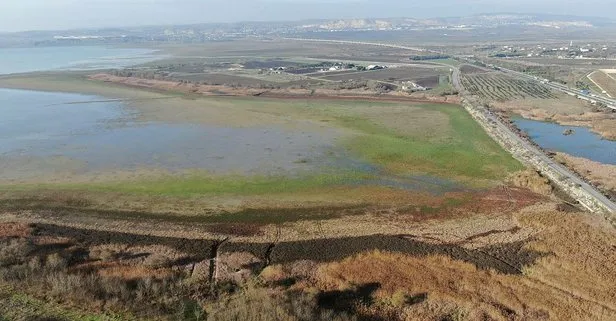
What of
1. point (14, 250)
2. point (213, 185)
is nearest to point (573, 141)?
point (213, 185)

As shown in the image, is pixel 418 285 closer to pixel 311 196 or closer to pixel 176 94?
pixel 311 196

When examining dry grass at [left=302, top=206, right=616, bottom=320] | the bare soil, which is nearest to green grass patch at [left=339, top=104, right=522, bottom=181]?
the bare soil

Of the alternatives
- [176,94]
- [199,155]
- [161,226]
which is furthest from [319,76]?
[161,226]

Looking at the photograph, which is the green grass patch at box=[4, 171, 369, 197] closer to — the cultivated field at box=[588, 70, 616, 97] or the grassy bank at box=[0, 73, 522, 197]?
the grassy bank at box=[0, 73, 522, 197]

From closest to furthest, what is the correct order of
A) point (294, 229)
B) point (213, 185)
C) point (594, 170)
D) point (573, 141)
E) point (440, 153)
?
point (294, 229) → point (213, 185) → point (594, 170) → point (440, 153) → point (573, 141)

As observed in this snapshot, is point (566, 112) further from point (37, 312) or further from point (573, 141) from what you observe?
point (37, 312)

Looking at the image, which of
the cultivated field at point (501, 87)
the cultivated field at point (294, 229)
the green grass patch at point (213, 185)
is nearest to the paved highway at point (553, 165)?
the cultivated field at point (294, 229)
